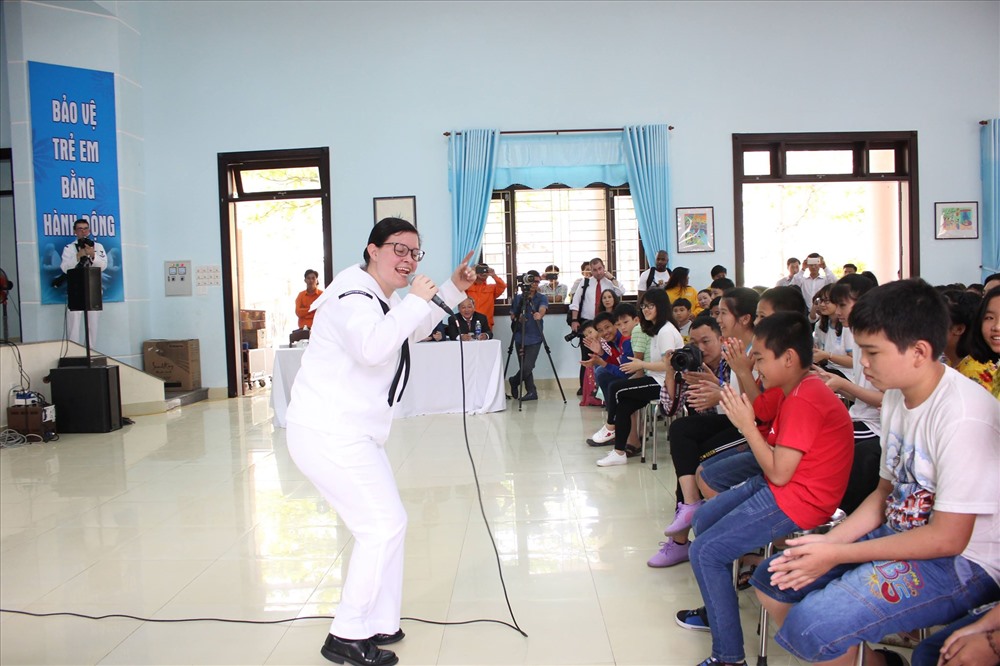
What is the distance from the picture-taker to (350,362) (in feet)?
6.56

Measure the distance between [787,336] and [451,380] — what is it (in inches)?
181

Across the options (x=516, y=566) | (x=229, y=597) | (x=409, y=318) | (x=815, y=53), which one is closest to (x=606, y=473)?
(x=516, y=566)

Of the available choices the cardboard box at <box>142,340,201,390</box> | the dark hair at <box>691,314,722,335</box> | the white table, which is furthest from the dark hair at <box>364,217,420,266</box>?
the cardboard box at <box>142,340,201,390</box>

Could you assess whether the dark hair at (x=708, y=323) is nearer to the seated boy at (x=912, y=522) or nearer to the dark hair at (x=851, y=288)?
the dark hair at (x=851, y=288)

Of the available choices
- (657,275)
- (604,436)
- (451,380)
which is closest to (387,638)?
(604,436)

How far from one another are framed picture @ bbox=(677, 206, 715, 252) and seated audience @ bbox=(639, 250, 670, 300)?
16.0 inches

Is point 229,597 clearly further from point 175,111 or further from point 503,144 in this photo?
point 175,111

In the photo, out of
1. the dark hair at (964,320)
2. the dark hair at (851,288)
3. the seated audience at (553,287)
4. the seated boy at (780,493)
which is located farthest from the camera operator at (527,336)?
the seated boy at (780,493)

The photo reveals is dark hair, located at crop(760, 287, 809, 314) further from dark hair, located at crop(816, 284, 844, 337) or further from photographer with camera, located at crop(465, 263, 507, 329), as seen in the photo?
photographer with camera, located at crop(465, 263, 507, 329)

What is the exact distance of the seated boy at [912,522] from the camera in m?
1.42

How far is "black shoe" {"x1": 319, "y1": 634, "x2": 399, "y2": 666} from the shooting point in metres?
2.02

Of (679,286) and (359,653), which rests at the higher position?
(679,286)

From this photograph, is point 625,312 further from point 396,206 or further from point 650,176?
point 396,206

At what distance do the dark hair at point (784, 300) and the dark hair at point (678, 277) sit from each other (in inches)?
161
